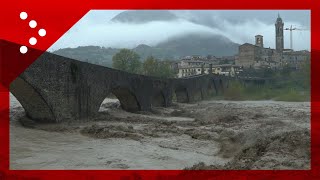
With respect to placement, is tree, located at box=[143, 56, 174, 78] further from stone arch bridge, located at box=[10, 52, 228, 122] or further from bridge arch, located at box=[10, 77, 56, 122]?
bridge arch, located at box=[10, 77, 56, 122]

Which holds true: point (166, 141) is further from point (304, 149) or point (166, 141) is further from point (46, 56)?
point (46, 56)

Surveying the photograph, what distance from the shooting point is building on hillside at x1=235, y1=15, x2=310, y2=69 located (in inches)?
3859

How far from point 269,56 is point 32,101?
93692 millimetres

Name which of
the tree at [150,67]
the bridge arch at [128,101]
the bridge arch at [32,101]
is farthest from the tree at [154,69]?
the bridge arch at [32,101]

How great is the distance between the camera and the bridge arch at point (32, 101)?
16969mm

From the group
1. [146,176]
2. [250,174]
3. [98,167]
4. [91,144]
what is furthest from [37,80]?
[250,174]

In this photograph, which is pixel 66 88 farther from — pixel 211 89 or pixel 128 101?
pixel 211 89

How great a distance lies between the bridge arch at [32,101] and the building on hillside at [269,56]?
79597mm

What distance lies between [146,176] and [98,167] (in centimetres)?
221

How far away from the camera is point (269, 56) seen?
10444cm

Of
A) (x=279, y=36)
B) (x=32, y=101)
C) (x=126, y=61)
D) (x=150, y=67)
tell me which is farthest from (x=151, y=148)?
(x=279, y=36)

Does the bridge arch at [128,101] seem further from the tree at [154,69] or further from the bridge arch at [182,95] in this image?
the tree at [154,69]

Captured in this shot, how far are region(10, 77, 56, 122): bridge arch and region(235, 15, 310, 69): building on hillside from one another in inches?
3134

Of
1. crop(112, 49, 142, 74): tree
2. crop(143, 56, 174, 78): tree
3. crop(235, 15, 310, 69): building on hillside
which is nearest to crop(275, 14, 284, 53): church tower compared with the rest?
crop(235, 15, 310, 69): building on hillside
